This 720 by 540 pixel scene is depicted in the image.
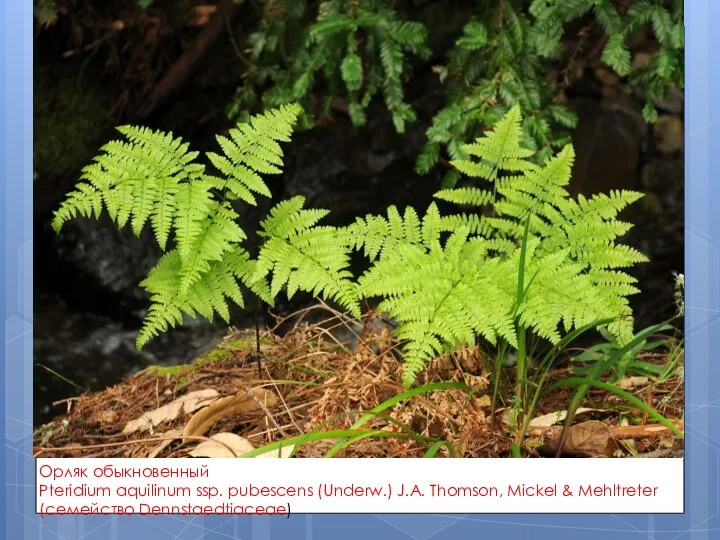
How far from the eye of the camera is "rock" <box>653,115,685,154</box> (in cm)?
438

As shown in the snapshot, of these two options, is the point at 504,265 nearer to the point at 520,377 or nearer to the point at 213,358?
the point at 520,377

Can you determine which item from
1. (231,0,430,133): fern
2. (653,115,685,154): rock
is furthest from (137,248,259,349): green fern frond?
(653,115,685,154): rock

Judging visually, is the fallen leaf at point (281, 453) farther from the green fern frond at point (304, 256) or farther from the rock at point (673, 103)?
the rock at point (673, 103)

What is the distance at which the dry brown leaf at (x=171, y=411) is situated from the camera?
9.25 feet

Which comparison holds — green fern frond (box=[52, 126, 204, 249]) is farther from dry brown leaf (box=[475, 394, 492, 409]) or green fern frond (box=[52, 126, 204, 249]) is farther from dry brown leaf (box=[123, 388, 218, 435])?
dry brown leaf (box=[475, 394, 492, 409])

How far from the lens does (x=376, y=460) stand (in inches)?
97.8

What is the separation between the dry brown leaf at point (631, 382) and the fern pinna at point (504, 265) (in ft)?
1.09

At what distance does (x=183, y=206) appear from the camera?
2.59 metres

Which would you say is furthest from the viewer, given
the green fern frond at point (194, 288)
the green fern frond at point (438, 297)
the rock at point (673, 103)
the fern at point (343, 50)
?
the rock at point (673, 103)

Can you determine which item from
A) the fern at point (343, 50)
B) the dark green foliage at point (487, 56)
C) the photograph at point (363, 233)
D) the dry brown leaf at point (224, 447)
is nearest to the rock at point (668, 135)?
the photograph at point (363, 233)

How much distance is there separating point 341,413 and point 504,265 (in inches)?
26.7

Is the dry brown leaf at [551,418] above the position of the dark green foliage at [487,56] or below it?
below
